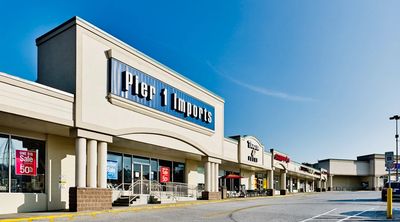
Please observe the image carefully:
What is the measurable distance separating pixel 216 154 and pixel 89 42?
16.7 m

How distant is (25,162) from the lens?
60.3 ft

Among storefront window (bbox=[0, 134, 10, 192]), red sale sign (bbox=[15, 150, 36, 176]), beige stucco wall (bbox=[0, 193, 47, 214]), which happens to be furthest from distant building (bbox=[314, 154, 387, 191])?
storefront window (bbox=[0, 134, 10, 192])

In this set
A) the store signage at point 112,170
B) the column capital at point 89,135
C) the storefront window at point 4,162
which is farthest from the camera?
the store signage at point 112,170

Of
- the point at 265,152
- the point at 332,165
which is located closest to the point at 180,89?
the point at 265,152

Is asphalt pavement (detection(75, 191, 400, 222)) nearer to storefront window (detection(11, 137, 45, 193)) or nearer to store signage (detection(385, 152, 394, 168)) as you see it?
store signage (detection(385, 152, 394, 168))

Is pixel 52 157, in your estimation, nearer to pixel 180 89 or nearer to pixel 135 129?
pixel 135 129

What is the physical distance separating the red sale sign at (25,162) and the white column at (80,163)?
7.06 feet

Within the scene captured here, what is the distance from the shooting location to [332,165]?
92625 mm

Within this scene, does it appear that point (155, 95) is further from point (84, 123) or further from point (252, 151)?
point (252, 151)

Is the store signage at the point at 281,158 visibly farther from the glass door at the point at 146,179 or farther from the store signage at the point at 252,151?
the glass door at the point at 146,179

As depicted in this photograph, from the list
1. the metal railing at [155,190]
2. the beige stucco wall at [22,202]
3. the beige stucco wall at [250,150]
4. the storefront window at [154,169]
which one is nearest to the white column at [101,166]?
the beige stucco wall at [22,202]

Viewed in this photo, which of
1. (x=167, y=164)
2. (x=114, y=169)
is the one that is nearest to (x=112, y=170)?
(x=114, y=169)

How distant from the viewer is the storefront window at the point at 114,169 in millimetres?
23984

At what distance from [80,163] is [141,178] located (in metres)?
9.02
